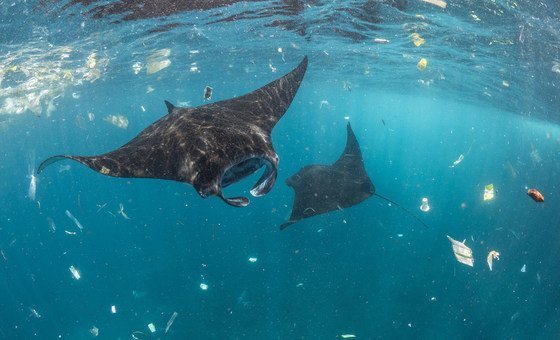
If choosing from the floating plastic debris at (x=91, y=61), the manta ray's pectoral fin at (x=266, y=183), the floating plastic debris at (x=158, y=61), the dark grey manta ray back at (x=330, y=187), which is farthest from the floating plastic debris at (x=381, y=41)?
the manta ray's pectoral fin at (x=266, y=183)

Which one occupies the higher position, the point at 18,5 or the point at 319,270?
the point at 18,5

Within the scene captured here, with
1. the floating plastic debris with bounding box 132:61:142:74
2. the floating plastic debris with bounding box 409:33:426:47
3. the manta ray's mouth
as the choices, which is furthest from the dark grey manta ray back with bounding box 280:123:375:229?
the floating plastic debris with bounding box 132:61:142:74

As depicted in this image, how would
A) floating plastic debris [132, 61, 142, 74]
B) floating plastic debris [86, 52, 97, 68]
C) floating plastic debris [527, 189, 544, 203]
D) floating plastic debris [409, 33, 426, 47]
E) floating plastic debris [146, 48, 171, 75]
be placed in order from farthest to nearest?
floating plastic debris [132, 61, 142, 74]
floating plastic debris [146, 48, 171, 75]
floating plastic debris [86, 52, 97, 68]
floating plastic debris [409, 33, 426, 47]
floating plastic debris [527, 189, 544, 203]

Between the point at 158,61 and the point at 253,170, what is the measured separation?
22.7 m

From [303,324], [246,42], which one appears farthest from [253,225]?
[246,42]

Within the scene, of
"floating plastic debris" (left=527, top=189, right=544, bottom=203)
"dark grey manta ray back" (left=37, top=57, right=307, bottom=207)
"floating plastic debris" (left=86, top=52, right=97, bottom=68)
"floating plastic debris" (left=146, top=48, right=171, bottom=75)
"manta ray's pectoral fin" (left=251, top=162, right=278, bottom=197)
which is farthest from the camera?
"floating plastic debris" (left=146, top=48, right=171, bottom=75)

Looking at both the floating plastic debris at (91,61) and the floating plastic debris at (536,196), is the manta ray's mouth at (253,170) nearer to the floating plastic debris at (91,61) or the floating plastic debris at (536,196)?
the floating plastic debris at (536,196)

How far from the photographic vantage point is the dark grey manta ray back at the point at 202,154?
14.0 feet

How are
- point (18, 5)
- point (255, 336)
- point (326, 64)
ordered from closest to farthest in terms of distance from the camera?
point (18, 5) → point (255, 336) → point (326, 64)

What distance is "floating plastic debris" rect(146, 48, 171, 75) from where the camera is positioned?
21.8 meters

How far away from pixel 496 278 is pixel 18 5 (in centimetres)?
2690

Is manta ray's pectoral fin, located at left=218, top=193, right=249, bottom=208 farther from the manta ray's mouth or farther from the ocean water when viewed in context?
the ocean water

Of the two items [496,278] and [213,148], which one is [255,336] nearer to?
[213,148]

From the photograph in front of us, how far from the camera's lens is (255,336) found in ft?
46.4
